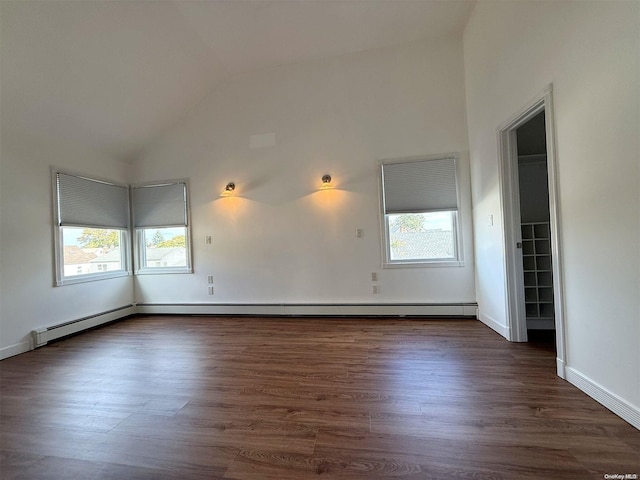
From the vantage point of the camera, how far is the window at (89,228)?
138 inches

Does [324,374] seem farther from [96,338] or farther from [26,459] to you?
[96,338]

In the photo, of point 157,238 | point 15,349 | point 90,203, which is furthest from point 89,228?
point 15,349

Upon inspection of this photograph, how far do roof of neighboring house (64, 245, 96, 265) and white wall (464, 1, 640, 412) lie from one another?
528 cm

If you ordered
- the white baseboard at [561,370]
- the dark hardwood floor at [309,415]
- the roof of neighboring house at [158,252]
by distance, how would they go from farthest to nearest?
the roof of neighboring house at [158,252] < the white baseboard at [561,370] < the dark hardwood floor at [309,415]

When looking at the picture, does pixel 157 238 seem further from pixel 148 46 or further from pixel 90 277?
pixel 148 46

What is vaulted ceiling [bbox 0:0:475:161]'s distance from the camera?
2.56m

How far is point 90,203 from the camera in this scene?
12.7ft

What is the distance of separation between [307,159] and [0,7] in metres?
3.04

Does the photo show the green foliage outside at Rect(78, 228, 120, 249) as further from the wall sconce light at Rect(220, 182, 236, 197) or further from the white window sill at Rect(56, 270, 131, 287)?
the wall sconce light at Rect(220, 182, 236, 197)

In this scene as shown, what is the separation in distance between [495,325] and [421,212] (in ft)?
5.20

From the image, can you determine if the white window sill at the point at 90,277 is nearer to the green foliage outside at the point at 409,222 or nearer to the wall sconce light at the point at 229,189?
the wall sconce light at the point at 229,189

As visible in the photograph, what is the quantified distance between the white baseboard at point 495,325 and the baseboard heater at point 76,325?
508 cm

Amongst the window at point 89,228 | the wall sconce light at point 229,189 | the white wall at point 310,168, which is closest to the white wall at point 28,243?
the window at point 89,228

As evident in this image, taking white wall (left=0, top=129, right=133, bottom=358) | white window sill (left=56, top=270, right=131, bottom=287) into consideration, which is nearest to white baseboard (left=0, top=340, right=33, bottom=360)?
white wall (left=0, top=129, right=133, bottom=358)
